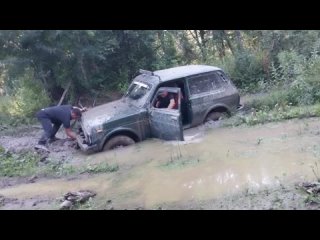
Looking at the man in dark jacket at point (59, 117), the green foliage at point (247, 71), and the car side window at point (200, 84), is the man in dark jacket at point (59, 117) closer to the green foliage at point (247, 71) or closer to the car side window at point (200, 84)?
the car side window at point (200, 84)

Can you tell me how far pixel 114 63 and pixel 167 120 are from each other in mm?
6794

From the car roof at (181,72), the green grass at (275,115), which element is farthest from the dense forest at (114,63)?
the car roof at (181,72)

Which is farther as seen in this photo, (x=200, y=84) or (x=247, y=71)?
(x=247, y=71)

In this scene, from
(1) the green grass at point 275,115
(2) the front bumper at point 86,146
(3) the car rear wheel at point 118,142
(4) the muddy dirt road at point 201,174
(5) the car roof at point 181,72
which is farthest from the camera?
(5) the car roof at point 181,72

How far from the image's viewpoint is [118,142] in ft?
31.0

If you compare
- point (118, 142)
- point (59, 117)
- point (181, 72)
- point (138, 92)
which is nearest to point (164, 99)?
point (138, 92)

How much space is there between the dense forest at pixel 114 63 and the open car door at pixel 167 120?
2912 millimetres

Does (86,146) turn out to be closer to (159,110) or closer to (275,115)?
(159,110)

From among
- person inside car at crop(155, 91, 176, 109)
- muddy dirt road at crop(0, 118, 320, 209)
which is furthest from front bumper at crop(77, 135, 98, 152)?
person inside car at crop(155, 91, 176, 109)

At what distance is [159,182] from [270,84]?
23.6 feet

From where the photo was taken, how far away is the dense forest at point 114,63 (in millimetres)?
12250

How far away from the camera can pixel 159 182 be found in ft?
23.8
